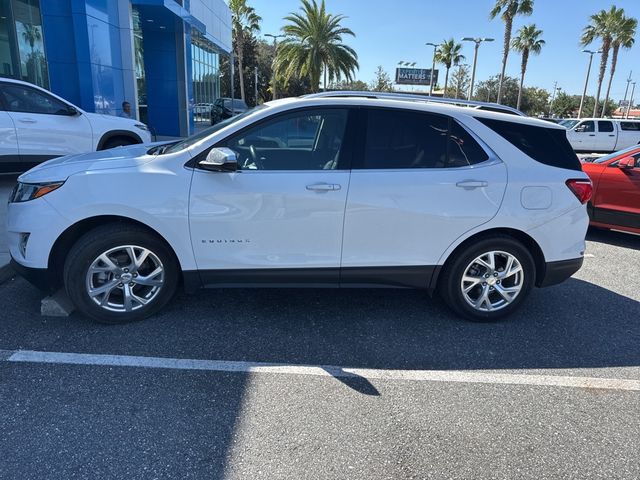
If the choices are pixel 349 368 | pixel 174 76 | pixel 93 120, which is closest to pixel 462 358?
pixel 349 368

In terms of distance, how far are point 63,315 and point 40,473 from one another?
181cm

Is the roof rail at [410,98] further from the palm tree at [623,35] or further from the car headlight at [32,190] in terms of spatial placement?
the palm tree at [623,35]

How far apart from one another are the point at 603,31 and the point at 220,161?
158ft

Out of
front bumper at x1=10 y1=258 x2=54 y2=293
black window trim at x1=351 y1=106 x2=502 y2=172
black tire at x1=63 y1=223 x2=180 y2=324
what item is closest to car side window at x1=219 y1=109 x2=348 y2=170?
black window trim at x1=351 y1=106 x2=502 y2=172

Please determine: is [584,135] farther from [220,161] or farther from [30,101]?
[220,161]

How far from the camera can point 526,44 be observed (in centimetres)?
4838

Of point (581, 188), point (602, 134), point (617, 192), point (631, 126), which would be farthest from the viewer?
point (631, 126)

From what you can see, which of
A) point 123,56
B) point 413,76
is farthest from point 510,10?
point 123,56

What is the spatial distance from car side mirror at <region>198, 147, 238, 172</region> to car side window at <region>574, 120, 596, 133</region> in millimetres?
22970

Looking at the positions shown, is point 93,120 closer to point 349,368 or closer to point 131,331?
point 131,331

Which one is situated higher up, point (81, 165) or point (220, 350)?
point (81, 165)

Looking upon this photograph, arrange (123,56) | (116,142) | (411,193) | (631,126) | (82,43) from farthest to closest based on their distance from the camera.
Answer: (631,126)
(123,56)
(82,43)
(116,142)
(411,193)

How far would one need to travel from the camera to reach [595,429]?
2773 millimetres

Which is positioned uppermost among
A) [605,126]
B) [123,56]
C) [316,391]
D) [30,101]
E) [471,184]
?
[123,56]
